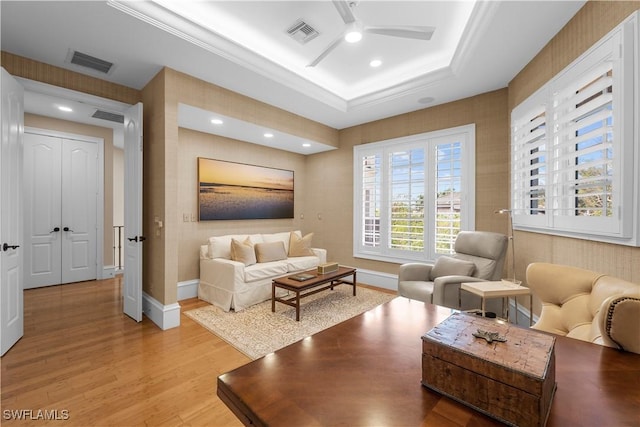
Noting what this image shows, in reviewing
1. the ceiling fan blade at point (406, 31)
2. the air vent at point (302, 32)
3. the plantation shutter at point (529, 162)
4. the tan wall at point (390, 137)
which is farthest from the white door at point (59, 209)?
the plantation shutter at point (529, 162)

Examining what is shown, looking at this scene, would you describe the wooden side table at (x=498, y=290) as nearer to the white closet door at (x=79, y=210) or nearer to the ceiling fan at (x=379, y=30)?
the ceiling fan at (x=379, y=30)

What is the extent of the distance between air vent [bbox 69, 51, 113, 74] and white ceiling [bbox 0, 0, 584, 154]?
66 millimetres

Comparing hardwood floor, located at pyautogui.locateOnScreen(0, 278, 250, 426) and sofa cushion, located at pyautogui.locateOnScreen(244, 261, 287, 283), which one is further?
sofa cushion, located at pyautogui.locateOnScreen(244, 261, 287, 283)

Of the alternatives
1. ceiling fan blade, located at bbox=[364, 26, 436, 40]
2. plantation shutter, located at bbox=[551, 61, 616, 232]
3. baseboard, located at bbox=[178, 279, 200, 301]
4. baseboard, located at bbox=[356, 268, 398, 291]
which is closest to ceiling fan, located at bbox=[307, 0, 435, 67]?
ceiling fan blade, located at bbox=[364, 26, 436, 40]

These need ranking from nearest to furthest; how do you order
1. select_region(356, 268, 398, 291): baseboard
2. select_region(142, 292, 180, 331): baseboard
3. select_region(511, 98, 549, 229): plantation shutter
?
select_region(511, 98, 549, 229): plantation shutter, select_region(142, 292, 180, 331): baseboard, select_region(356, 268, 398, 291): baseboard

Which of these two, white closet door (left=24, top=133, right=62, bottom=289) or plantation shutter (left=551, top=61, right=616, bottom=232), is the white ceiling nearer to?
plantation shutter (left=551, top=61, right=616, bottom=232)

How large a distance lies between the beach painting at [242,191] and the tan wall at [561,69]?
3.80 m

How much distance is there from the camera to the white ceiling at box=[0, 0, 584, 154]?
2.28 m

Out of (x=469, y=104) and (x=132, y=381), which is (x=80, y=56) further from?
(x=469, y=104)

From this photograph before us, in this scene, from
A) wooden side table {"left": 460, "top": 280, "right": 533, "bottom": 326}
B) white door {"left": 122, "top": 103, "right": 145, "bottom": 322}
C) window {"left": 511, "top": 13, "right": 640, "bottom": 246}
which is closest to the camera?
window {"left": 511, "top": 13, "right": 640, "bottom": 246}

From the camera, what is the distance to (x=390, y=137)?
181 inches

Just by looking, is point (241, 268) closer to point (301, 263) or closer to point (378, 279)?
point (301, 263)

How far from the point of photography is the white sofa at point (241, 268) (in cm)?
359

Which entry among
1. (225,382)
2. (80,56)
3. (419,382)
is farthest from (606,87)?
(80,56)
